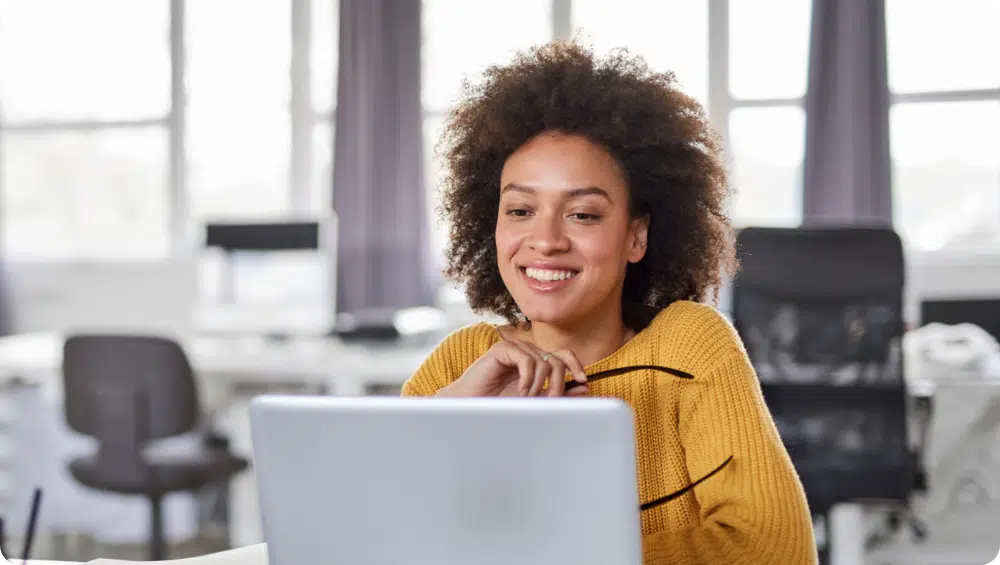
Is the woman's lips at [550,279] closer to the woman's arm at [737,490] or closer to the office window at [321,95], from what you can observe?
the woman's arm at [737,490]

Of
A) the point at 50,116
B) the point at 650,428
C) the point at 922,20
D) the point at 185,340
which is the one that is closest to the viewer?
the point at 650,428

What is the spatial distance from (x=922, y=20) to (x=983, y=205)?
80cm

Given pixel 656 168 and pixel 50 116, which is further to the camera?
pixel 50 116

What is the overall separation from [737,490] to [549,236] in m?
0.29

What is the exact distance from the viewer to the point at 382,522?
0.53 metres

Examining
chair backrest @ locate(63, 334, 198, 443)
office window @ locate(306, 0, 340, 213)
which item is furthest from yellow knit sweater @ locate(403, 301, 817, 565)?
office window @ locate(306, 0, 340, 213)

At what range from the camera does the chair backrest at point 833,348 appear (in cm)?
241

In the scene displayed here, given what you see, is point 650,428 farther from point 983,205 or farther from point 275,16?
point 275,16

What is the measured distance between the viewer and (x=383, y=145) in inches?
176

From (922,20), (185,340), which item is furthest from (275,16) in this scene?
(922,20)

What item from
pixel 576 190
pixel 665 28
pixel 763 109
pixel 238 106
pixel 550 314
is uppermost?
pixel 665 28

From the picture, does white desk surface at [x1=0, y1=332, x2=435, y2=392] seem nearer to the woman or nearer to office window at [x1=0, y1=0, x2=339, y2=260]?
office window at [x1=0, y1=0, x2=339, y2=260]

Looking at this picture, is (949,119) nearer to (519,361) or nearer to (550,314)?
(550,314)

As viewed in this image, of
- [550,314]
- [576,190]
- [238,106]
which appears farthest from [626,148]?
[238,106]
